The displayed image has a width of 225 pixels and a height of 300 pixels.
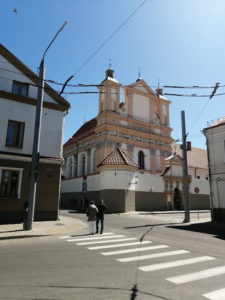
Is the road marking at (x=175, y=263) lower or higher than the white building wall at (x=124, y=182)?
lower

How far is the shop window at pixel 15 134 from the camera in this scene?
17.2 meters

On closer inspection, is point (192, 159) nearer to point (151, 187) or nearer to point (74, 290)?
point (151, 187)

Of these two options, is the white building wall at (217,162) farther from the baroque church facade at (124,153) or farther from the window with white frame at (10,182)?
the window with white frame at (10,182)

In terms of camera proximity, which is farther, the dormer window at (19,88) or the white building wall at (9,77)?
the dormer window at (19,88)

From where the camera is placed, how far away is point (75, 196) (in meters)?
36.9

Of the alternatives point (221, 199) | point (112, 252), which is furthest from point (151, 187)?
point (112, 252)

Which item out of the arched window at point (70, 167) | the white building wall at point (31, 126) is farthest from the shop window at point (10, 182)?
the arched window at point (70, 167)

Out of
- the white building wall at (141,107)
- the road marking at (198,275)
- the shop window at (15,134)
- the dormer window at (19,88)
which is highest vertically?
the white building wall at (141,107)

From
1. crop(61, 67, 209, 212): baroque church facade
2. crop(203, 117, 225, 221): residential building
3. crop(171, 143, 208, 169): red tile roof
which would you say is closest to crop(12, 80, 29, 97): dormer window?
crop(61, 67, 209, 212): baroque church facade

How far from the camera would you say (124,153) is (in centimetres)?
3244

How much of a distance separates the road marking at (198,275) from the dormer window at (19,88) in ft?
52.4

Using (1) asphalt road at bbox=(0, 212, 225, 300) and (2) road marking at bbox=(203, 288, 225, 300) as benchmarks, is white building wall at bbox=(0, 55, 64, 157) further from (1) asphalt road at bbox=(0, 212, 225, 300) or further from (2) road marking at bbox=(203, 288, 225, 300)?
(2) road marking at bbox=(203, 288, 225, 300)

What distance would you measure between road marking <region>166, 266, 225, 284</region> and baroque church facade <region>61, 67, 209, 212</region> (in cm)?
2123

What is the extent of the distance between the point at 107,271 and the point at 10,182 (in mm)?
12142
